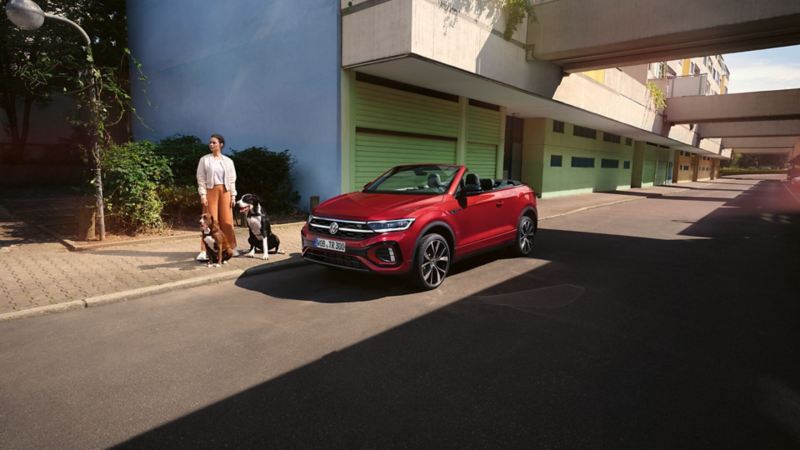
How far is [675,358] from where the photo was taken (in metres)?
3.76

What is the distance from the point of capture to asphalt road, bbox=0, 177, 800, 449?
2.71m

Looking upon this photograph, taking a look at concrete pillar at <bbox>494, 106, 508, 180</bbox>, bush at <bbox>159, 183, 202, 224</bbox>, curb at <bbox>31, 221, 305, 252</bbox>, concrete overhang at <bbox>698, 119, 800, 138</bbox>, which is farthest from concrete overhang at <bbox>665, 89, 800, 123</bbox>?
curb at <bbox>31, 221, 305, 252</bbox>

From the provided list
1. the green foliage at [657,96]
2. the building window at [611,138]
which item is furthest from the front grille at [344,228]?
the building window at [611,138]

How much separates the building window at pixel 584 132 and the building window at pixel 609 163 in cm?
247

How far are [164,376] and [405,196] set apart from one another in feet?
12.2

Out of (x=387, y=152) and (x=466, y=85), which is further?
(x=466, y=85)

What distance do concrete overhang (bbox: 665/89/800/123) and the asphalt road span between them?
25817mm

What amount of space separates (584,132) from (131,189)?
2394 cm

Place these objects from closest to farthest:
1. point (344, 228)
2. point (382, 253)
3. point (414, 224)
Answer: point (382, 253) → point (414, 224) → point (344, 228)

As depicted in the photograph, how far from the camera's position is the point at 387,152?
13.1 metres

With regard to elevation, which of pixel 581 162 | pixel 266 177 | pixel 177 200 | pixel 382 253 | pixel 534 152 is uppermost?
pixel 534 152

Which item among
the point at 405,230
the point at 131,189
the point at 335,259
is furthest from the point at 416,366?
the point at 131,189

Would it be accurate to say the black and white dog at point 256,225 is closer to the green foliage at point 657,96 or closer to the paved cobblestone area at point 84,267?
the paved cobblestone area at point 84,267

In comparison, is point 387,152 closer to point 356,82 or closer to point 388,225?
point 356,82
